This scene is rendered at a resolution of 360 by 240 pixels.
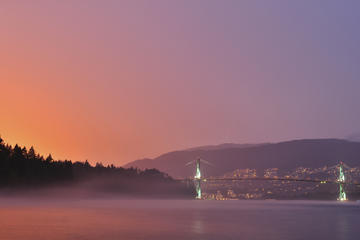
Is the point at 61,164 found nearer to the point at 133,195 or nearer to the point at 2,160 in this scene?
the point at 2,160

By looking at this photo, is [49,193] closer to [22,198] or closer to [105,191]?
[22,198]

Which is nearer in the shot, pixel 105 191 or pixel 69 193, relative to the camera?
pixel 69 193

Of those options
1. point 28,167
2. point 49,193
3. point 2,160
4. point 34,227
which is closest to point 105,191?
point 49,193

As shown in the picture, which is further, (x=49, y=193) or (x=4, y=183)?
(x=49, y=193)

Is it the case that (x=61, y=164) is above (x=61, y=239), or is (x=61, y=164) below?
above

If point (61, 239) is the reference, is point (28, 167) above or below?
above

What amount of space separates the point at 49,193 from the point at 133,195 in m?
74.1

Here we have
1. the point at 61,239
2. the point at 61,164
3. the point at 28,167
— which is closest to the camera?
the point at 61,239

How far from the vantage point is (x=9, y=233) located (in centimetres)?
2902

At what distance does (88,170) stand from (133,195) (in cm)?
2544

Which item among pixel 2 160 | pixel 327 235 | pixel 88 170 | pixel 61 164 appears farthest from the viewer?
pixel 88 170

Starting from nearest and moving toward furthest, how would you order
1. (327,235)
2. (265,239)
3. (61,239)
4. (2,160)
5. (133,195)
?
(61,239) < (265,239) < (327,235) < (2,160) < (133,195)

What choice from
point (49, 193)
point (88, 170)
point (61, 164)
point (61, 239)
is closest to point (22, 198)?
point (49, 193)

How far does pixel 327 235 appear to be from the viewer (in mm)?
32625
